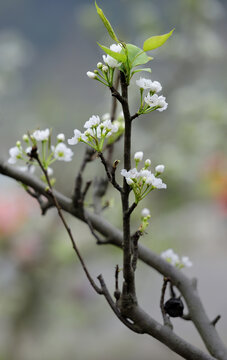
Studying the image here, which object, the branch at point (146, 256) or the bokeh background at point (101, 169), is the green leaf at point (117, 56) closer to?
the branch at point (146, 256)

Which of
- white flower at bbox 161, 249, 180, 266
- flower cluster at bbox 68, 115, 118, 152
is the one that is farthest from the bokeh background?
flower cluster at bbox 68, 115, 118, 152

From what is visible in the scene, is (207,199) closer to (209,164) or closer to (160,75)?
(209,164)

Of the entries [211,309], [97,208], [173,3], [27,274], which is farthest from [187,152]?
[211,309]

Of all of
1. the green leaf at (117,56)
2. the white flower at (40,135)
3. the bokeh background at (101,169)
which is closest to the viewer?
the green leaf at (117,56)

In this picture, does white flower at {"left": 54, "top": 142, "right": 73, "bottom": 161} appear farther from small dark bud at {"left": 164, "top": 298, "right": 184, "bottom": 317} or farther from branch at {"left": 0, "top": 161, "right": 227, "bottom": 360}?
small dark bud at {"left": 164, "top": 298, "right": 184, "bottom": 317}

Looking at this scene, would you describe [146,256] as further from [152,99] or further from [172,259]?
[152,99]

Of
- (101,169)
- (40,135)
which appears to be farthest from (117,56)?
(101,169)

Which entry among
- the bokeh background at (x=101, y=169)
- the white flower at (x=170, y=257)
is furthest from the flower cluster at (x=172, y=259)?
the bokeh background at (x=101, y=169)

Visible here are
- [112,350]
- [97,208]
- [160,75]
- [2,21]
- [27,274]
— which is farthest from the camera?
[2,21]
